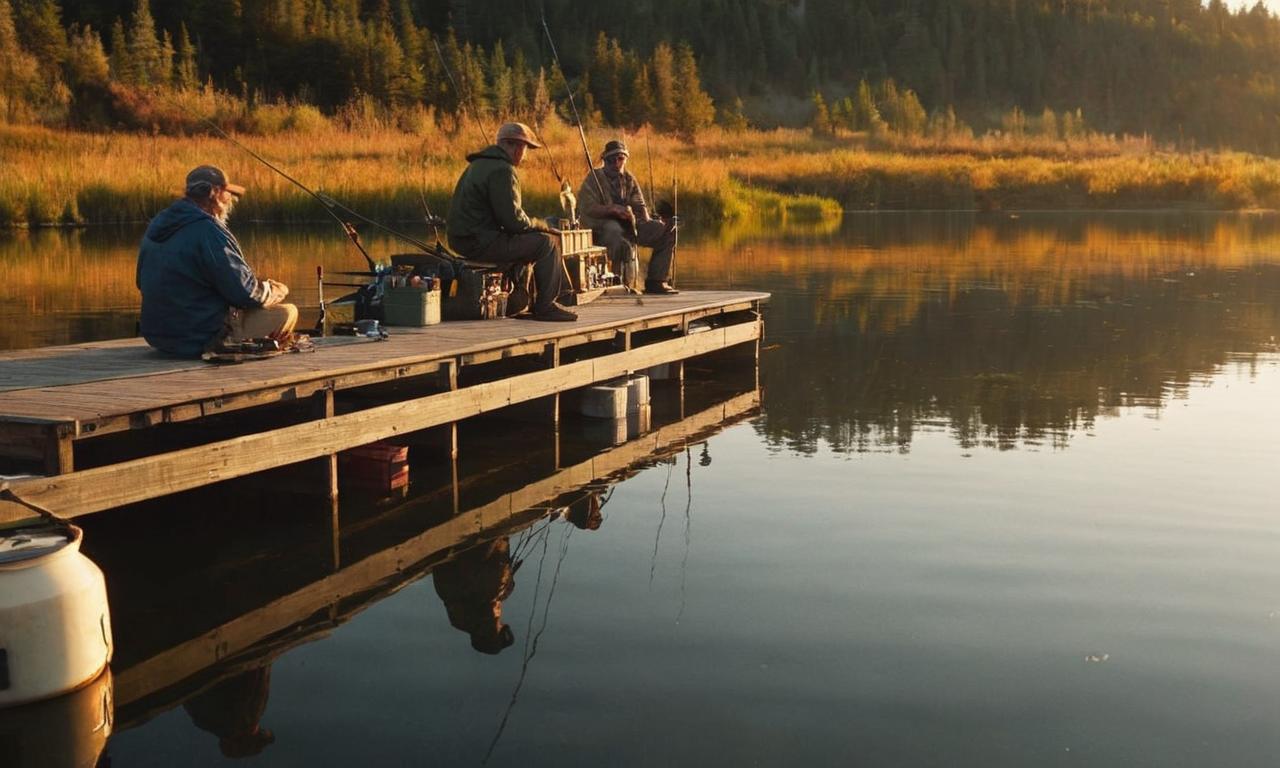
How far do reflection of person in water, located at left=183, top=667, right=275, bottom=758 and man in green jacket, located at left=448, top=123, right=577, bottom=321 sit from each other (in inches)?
200

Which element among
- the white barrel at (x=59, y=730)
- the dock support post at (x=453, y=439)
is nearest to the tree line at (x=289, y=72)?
the dock support post at (x=453, y=439)

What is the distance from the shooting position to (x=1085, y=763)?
470 centimetres

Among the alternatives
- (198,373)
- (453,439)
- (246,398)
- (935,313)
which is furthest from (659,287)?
(246,398)

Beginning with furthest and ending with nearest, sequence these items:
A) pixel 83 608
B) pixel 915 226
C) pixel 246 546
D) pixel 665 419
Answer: pixel 915 226
pixel 665 419
pixel 246 546
pixel 83 608

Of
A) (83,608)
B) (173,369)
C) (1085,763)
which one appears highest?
(173,369)

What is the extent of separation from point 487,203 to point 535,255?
0.49 meters

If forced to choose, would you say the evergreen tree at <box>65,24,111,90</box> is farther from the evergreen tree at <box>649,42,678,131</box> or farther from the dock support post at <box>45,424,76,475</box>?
the dock support post at <box>45,424,76,475</box>

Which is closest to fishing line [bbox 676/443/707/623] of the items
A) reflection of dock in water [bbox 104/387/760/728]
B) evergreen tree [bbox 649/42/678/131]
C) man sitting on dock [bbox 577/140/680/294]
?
reflection of dock in water [bbox 104/387/760/728]

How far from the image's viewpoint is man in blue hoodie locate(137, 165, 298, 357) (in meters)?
7.45

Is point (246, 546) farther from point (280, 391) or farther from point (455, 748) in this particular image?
point (455, 748)

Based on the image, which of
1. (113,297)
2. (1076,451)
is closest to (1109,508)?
(1076,451)

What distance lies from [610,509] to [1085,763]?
358cm

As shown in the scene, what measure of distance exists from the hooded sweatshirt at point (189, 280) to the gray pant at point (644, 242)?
16.8 ft

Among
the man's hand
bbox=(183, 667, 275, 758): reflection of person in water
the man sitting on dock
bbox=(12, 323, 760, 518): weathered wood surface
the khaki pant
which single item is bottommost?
bbox=(183, 667, 275, 758): reflection of person in water
